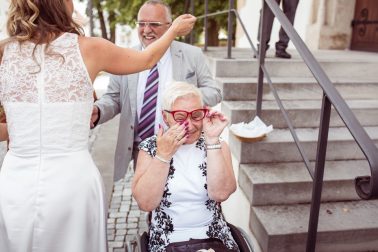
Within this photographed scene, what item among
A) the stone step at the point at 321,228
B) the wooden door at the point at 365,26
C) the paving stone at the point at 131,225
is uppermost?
the wooden door at the point at 365,26

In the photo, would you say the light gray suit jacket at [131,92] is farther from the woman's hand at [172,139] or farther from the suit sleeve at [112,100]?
the woman's hand at [172,139]

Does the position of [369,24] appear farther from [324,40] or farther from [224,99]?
[224,99]

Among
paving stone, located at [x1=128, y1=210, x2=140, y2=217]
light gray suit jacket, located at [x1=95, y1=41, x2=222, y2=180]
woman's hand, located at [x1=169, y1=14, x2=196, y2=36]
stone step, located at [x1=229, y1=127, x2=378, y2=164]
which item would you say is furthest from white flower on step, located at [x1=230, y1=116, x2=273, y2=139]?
paving stone, located at [x1=128, y1=210, x2=140, y2=217]

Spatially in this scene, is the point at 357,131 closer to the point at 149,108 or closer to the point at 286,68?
the point at 149,108

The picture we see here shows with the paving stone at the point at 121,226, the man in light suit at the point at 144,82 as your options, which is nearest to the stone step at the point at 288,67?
the man in light suit at the point at 144,82

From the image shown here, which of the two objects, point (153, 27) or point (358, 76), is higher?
point (153, 27)

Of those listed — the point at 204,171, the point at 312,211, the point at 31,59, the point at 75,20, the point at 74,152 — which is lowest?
the point at 312,211

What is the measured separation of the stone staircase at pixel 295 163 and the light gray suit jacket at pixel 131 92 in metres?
0.57

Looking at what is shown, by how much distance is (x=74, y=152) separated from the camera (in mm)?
1741

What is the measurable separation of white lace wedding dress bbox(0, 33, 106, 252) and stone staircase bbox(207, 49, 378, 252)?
1.39 metres

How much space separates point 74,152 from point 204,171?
73 cm

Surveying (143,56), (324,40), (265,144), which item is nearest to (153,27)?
(143,56)

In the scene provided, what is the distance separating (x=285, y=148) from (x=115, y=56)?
1954mm

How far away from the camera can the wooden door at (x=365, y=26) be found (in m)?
6.20
